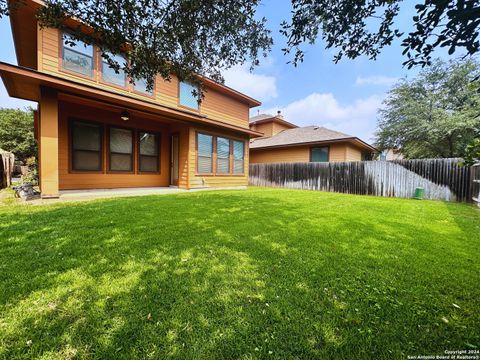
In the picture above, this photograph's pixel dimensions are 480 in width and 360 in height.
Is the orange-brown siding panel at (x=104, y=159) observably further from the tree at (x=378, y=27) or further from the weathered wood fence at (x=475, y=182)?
the weathered wood fence at (x=475, y=182)

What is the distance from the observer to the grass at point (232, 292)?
Answer: 138cm

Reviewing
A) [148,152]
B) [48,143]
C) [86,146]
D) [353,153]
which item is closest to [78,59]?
[86,146]

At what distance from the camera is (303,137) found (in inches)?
619

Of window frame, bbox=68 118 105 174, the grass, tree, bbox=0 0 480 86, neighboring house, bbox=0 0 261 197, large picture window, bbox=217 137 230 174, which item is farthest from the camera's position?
large picture window, bbox=217 137 230 174

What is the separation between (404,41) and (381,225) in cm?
341

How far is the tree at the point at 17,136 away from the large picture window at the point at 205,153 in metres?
23.6

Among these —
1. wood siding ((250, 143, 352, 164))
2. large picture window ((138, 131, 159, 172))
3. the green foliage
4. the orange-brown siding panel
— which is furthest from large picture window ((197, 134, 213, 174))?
the green foliage

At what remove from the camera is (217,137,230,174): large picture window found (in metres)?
10.4

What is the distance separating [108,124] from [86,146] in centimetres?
113

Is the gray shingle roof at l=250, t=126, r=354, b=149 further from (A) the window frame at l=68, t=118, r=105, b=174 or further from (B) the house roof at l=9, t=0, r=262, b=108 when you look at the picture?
(A) the window frame at l=68, t=118, r=105, b=174

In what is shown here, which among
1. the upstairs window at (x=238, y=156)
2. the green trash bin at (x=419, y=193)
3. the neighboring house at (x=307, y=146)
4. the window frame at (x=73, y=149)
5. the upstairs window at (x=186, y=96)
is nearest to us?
the window frame at (x=73, y=149)

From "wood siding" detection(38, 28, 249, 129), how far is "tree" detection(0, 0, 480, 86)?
2181 mm

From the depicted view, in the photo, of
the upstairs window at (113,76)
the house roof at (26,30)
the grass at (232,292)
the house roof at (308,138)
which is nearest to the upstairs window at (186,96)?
the upstairs window at (113,76)

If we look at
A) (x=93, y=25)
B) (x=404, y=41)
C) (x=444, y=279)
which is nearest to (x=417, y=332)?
(x=444, y=279)
